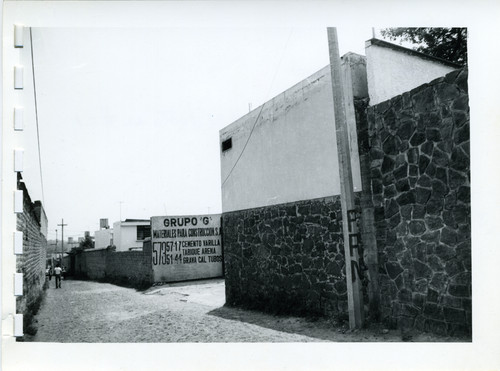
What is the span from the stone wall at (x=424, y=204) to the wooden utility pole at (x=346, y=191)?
40cm

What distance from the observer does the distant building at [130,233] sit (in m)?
33.0

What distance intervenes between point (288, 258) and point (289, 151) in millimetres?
2342

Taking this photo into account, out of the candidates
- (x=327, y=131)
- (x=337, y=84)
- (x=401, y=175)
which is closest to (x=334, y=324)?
(x=401, y=175)

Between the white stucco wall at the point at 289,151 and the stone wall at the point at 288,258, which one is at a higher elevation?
the white stucco wall at the point at 289,151

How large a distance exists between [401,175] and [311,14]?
9.55 ft

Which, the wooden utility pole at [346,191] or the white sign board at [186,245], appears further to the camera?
the white sign board at [186,245]

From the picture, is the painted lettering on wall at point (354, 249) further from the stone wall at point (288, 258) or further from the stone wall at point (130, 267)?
the stone wall at point (130, 267)

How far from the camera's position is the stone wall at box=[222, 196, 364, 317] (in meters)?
8.19

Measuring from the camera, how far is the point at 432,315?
6.34 metres

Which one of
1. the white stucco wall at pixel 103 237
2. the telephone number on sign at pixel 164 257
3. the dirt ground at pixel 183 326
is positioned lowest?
the dirt ground at pixel 183 326

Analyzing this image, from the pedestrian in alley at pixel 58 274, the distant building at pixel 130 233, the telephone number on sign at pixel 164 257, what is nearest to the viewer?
the telephone number on sign at pixel 164 257

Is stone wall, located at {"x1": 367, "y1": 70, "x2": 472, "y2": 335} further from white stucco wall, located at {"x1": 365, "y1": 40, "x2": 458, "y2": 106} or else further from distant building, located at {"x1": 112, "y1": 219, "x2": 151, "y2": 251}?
distant building, located at {"x1": 112, "y1": 219, "x2": 151, "y2": 251}

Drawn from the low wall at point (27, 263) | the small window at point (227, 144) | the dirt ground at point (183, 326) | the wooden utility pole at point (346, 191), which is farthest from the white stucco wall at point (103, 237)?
the wooden utility pole at point (346, 191)
